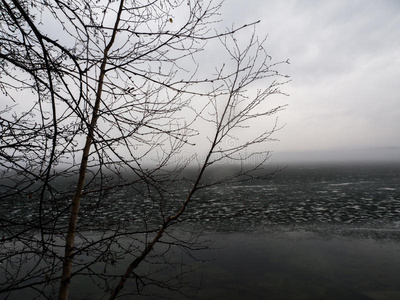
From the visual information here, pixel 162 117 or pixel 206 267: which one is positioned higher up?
pixel 162 117

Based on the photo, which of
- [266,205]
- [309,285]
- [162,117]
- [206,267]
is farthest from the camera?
[266,205]

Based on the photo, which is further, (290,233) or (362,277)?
(290,233)

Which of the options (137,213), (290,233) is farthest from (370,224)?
(137,213)

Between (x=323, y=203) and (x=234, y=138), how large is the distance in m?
29.2

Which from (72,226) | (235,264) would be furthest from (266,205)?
(72,226)

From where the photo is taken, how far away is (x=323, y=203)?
91.4ft

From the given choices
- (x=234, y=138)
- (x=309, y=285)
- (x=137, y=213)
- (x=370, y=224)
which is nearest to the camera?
(x=234, y=138)

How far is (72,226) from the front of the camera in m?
3.31

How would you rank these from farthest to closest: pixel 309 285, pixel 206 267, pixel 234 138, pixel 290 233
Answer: pixel 290 233, pixel 206 267, pixel 309 285, pixel 234 138

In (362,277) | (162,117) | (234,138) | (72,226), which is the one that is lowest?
(362,277)

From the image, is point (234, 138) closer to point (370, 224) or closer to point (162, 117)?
point (162, 117)

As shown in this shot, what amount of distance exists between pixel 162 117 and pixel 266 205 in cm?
2621

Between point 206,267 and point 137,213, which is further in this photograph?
point 137,213

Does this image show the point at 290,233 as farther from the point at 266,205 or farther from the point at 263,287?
the point at 266,205
